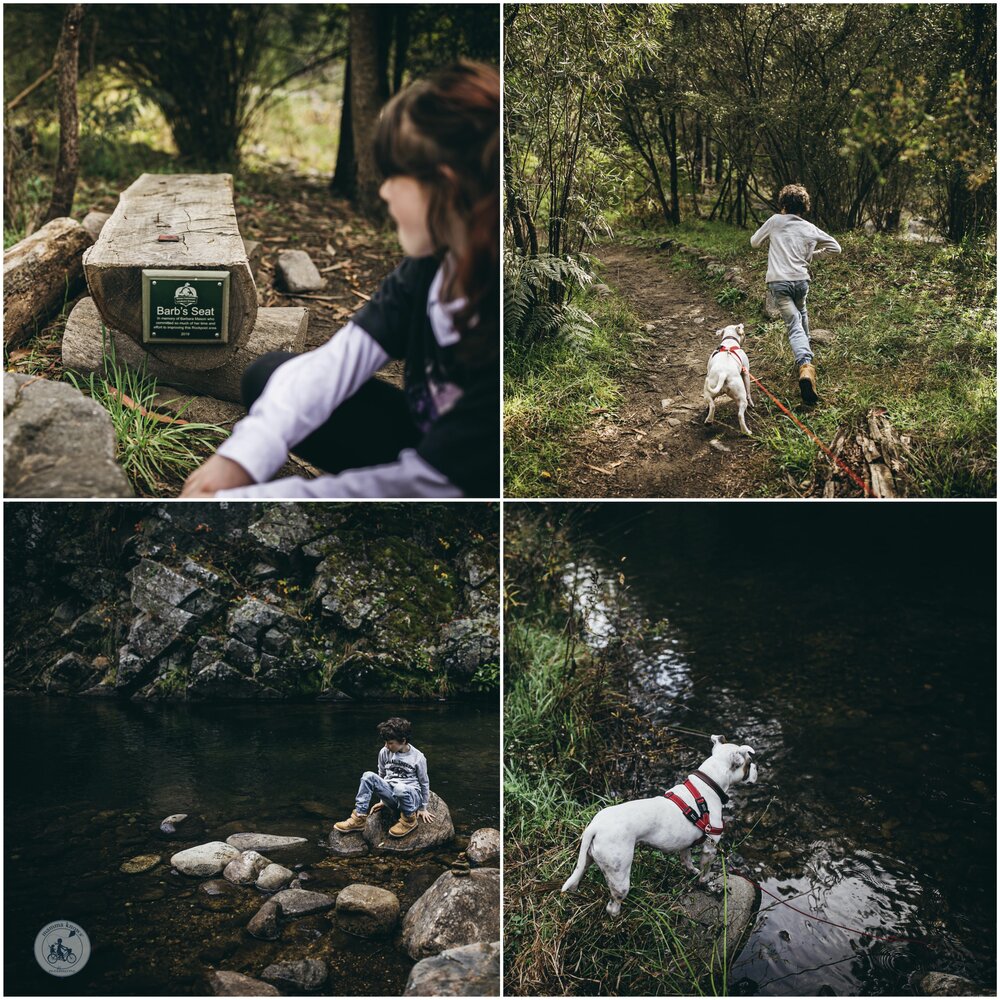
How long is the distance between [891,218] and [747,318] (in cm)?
61

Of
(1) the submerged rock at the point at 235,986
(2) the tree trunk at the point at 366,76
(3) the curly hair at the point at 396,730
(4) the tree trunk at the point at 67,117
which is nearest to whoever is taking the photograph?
(1) the submerged rock at the point at 235,986

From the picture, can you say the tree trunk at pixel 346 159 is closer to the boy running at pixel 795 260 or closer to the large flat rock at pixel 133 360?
the large flat rock at pixel 133 360

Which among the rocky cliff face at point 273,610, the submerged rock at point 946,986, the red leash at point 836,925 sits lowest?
the submerged rock at point 946,986

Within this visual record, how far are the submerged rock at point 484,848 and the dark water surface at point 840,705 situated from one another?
87 centimetres

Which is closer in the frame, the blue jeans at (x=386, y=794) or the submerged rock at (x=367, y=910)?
the submerged rock at (x=367, y=910)

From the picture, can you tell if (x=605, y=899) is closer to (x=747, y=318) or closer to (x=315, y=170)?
(x=747, y=318)

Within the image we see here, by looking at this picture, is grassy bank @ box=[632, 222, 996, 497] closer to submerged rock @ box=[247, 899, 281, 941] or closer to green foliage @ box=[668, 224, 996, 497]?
green foliage @ box=[668, 224, 996, 497]

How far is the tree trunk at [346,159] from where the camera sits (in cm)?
582

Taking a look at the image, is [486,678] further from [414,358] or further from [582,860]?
[414,358]

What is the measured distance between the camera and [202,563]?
382cm

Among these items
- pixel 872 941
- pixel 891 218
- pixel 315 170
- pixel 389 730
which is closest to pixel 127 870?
pixel 389 730

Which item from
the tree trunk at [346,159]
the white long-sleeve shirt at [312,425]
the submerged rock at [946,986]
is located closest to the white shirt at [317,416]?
the white long-sleeve shirt at [312,425]

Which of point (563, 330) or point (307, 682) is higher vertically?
point (563, 330)

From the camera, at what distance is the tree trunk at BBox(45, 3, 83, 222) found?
448 centimetres
